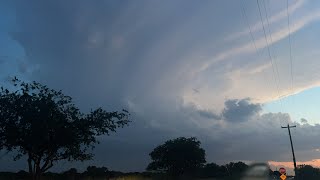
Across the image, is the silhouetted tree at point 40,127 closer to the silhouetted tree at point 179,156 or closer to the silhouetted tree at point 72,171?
the silhouetted tree at point 72,171

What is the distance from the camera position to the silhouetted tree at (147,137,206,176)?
354ft

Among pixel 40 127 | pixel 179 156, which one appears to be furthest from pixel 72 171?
pixel 179 156

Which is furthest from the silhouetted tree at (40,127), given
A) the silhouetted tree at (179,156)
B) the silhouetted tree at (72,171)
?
the silhouetted tree at (179,156)

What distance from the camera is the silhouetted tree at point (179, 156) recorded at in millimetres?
108000

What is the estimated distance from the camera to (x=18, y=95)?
1522 inches

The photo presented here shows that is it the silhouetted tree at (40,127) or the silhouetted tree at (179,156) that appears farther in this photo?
the silhouetted tree at (179,156)

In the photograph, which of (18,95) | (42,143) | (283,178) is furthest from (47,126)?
(283,178)

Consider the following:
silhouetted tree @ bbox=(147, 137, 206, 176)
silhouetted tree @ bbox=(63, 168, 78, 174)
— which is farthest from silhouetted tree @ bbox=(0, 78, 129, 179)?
silhouetted tree @ bbox=(147, 137, 206, 176)

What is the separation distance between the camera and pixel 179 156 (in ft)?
359

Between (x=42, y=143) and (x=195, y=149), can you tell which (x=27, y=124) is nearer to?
(x=42, y=143)

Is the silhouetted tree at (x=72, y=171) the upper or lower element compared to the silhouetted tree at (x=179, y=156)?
lower

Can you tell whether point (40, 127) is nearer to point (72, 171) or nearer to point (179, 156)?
point (72, 171)

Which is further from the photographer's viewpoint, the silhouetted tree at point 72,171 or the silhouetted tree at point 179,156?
the silhouetted tree at point 179,156

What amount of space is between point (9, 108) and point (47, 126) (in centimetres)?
364
